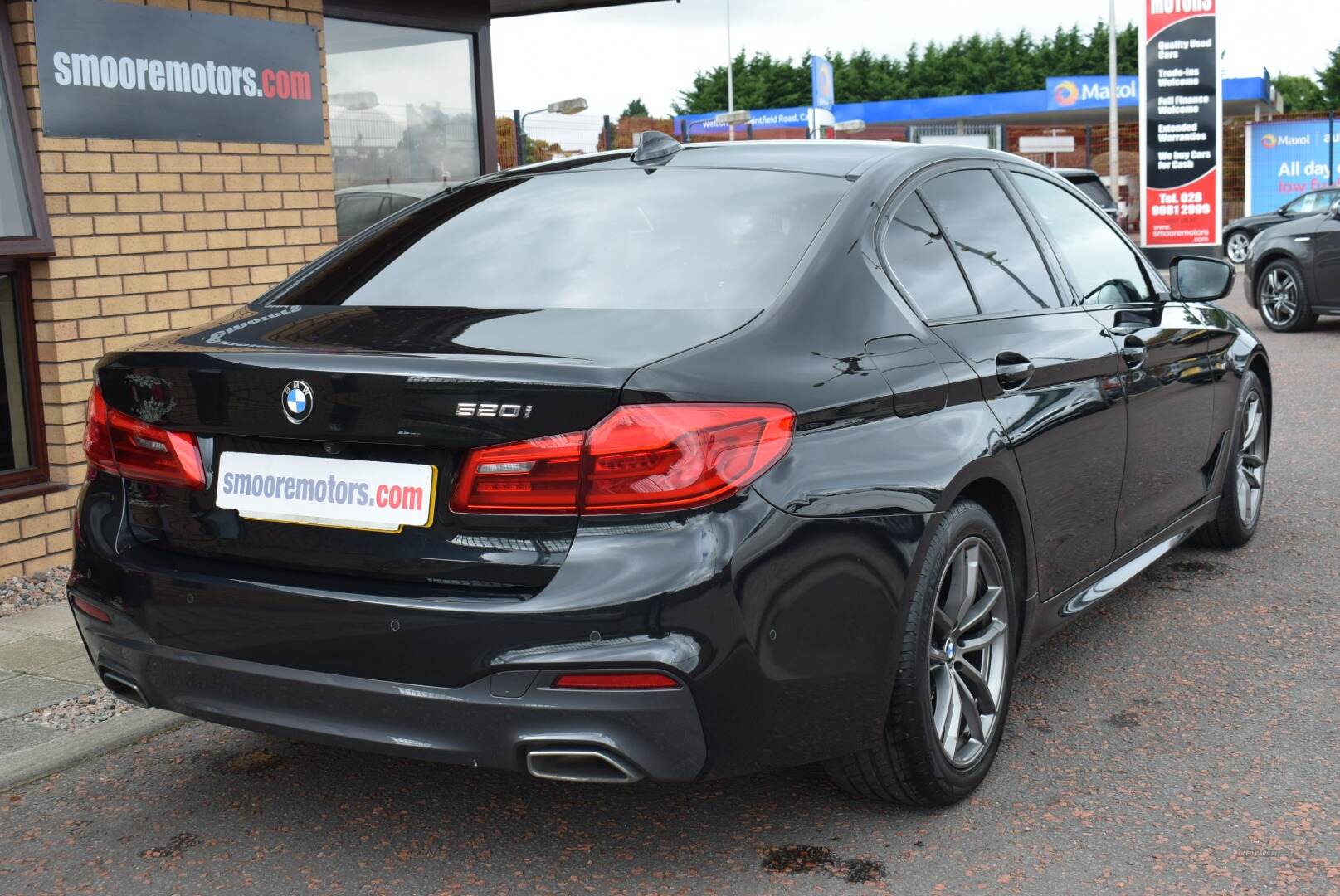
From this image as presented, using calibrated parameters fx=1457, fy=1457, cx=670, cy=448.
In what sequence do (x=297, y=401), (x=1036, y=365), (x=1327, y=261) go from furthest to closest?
(x=1327, y=261) < (x=1036, y=365) < (x=297, y=401)

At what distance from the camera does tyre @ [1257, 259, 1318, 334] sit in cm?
1541

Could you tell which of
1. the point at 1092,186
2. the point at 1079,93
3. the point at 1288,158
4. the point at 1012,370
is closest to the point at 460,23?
the point at 1012,370

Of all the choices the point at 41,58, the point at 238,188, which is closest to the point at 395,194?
the point at 238,188

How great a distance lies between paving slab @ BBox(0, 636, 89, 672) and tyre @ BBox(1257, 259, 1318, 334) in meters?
13.7

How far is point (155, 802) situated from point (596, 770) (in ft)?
4.91

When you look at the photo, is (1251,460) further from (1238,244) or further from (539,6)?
(1238,244)

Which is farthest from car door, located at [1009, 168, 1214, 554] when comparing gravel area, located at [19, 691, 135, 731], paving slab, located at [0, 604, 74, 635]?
paving slab, located at [0, 604, 74, 635]

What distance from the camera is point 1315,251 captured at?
1502cm

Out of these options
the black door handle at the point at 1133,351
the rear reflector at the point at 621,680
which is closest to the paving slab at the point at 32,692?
the rear reflector at the point at 621,680

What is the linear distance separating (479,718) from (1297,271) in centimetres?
1452

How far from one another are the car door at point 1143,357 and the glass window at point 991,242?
20cm

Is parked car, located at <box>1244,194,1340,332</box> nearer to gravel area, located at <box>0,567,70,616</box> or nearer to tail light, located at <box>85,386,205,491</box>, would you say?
gravel area, located at <box>0,567,70,616</box>

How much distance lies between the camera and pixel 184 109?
6766mm

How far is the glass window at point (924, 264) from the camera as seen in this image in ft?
11.7
